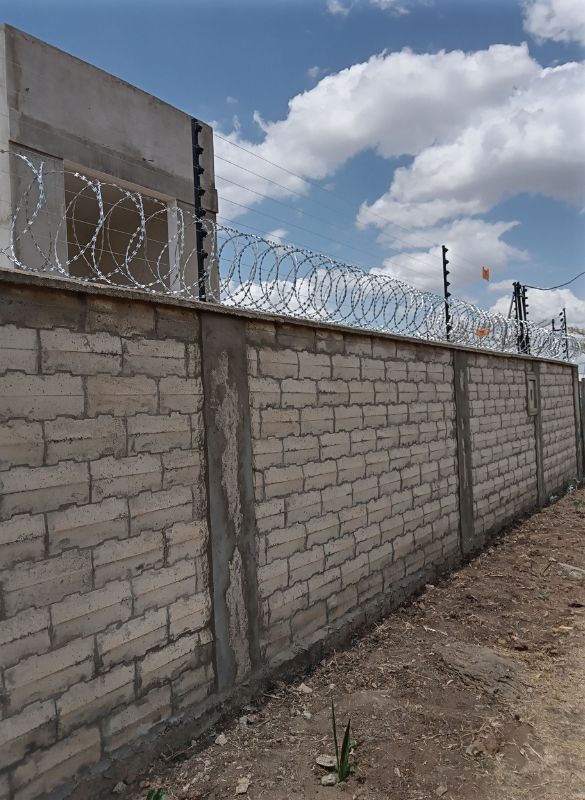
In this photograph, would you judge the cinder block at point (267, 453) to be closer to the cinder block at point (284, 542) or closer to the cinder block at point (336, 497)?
the cinder block at point (284, 542)

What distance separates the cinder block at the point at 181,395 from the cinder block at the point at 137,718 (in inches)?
56.6

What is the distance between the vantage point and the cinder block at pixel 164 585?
3137mm

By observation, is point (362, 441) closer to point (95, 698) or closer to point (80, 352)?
point (80, 352)

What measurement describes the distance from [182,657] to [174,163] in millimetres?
7336

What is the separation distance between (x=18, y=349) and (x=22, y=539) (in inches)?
31.1

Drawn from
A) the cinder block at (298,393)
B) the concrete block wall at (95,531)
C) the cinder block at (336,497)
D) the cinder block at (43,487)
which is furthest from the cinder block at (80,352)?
the cinder block at (336,497)

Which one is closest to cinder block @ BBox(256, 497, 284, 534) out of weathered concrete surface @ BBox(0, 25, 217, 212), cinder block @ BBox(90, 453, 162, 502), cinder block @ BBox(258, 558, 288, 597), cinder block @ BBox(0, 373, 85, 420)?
cinder block @ BBox(258, 558, 288, 597)

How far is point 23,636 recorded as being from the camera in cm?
259

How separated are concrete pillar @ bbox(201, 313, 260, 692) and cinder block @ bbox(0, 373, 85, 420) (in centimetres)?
86

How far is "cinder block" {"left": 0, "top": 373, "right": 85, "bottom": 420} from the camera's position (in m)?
2.61

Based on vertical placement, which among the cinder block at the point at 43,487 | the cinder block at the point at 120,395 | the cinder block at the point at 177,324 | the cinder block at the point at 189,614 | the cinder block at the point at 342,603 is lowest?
the cinder block at the point at 342,603

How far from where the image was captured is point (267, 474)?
402 cm

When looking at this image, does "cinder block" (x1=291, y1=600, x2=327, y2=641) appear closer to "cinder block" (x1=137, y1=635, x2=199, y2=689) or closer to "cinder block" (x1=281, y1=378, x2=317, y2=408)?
"cinder block" (x1=137, y1=635, x2=199, y2=689)

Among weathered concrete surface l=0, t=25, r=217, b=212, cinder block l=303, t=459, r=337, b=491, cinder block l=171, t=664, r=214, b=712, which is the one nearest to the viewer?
cinder block l=171, t=664, r=214, b=712
